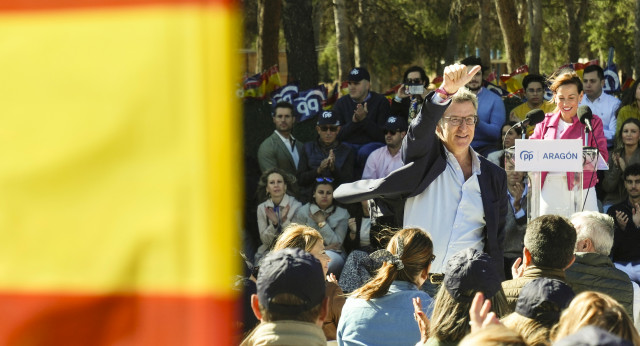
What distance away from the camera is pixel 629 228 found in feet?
25.8

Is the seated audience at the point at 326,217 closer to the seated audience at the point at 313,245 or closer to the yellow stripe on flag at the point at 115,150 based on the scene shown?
the seated audience at the point at 313,245

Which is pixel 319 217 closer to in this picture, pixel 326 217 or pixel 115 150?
pixel 326 217

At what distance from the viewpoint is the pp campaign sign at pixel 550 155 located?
6.10 metres

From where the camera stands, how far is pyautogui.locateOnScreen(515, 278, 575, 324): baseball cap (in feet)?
11.2

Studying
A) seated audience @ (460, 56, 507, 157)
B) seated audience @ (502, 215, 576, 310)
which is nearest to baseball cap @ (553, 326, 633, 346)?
seated audience @ (502, 215, 576, 310)

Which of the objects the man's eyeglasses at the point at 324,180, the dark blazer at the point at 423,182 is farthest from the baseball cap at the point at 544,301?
the man's eyeglasses at the point at 324,180

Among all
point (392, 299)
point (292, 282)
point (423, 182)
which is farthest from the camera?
point (423, 182)

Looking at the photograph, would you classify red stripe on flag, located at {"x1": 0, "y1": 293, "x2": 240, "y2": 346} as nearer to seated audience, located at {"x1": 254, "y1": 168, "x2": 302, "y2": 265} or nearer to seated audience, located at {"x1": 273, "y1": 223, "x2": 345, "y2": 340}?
seated audience, located at {"x1": 273, "y1": 223, "x2": 345, "y2": 340}

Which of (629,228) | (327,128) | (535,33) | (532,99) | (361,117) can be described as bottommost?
(629,228)

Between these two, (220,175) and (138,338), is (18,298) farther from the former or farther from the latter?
(220,175)

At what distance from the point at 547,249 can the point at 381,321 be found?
82cm

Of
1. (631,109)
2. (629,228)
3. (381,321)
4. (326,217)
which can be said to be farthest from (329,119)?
(381,321)

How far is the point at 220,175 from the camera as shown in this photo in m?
1.41

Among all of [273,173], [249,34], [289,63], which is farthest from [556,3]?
[273,173]
